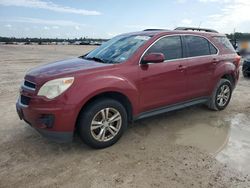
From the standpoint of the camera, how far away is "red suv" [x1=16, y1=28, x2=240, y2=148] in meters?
3.70

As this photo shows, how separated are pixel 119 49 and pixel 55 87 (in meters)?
1.53

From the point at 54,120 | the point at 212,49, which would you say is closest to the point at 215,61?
the point at 212,49

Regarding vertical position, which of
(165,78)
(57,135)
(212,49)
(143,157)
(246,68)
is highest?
(212,49)

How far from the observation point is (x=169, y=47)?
16.0 feet

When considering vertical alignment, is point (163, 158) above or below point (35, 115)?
below

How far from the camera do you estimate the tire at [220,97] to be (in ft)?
19.2

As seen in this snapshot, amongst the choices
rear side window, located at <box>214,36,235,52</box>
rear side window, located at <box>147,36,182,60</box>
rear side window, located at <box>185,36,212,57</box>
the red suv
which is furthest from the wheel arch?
rear side window, located at <box>214,36,235,52</box>

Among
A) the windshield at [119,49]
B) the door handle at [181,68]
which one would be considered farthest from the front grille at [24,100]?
the door handle at [181,68]

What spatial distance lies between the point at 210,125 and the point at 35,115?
10.6 feet

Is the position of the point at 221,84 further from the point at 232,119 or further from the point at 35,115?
the point at 35,115

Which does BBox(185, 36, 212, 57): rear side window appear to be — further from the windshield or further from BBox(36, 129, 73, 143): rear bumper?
BBox(36, 129, 73, 143): rear bumper

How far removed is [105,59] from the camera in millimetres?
4617

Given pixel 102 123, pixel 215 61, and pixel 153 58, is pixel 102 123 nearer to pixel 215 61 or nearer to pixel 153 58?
pixel 153 58

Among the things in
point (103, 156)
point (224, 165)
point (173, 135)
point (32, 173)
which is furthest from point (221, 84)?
point (32, 173)
